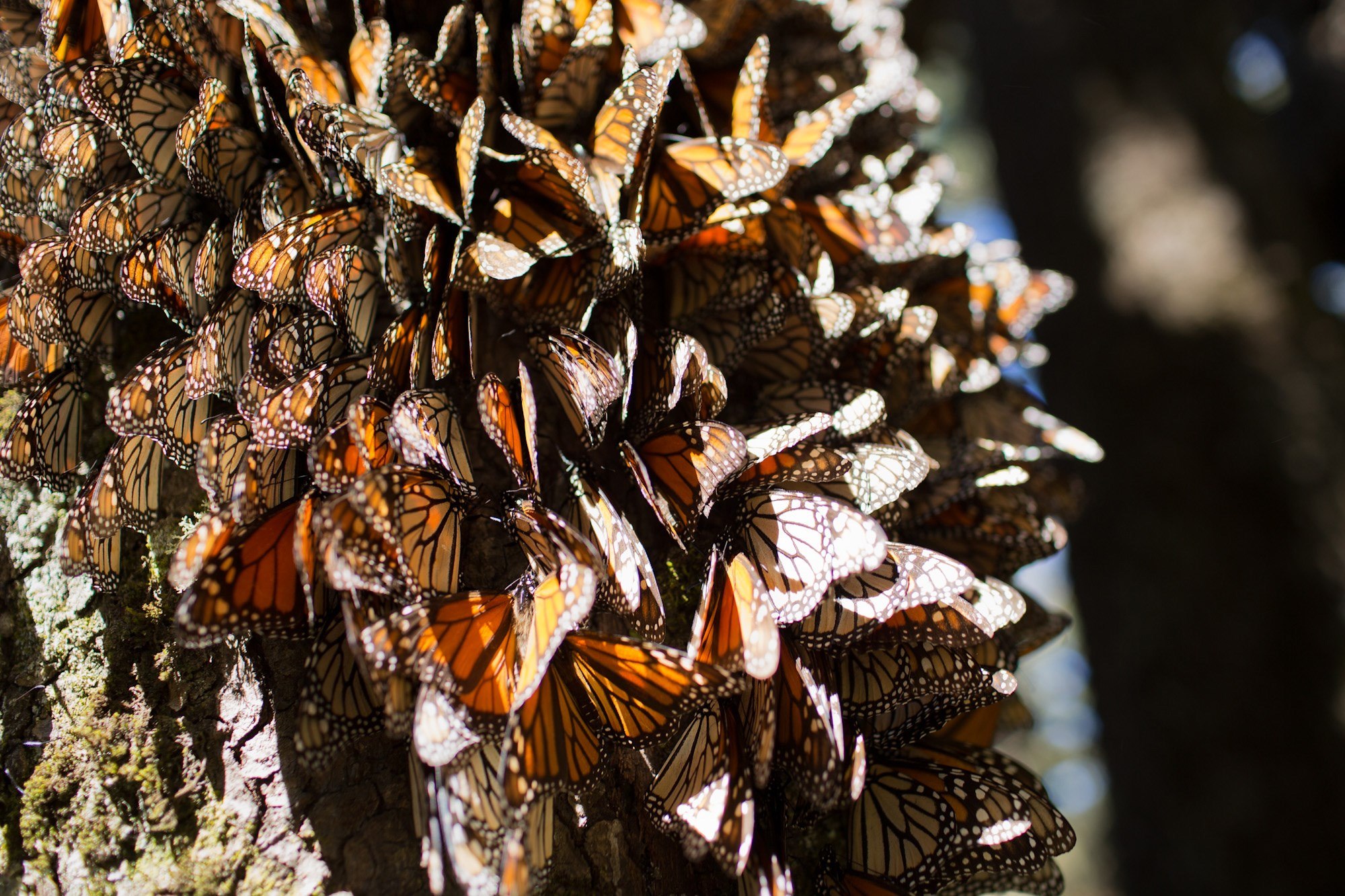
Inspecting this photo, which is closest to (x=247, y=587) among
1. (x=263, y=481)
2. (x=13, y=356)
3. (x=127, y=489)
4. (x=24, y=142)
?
(x=263, y=481)

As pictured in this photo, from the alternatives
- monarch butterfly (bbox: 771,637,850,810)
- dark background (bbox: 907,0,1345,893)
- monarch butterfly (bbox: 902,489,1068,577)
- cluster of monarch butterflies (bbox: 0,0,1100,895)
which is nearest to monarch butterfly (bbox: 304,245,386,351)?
cluster of monarch butterflies (bbox: 0,0,1100,895)

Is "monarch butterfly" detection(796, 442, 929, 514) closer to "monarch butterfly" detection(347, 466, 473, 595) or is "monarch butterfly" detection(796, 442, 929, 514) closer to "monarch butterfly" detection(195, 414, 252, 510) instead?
"monarch butterfly" detection(347, 466, 473, 595)

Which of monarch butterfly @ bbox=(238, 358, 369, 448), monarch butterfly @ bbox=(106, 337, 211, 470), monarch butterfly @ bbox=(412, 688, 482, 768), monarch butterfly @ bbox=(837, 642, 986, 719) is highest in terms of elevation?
monarch butterfly @ bbox=(106, 337, 211, 470)

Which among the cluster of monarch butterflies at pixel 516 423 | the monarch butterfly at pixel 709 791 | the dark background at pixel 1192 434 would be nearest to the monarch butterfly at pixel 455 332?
the cluster of monarch butterflies at pixel 516 423

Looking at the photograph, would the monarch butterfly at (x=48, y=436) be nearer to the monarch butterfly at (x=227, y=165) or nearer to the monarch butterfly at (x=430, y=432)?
the monarch butterfly at (x=227, y=165)

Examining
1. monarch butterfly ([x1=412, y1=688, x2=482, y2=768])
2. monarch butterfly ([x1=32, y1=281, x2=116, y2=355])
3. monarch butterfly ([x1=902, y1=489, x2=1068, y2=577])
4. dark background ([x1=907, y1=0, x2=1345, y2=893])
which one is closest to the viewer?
monarch butterfly ([x1=412, y1=688, x2=482, y2=768])
